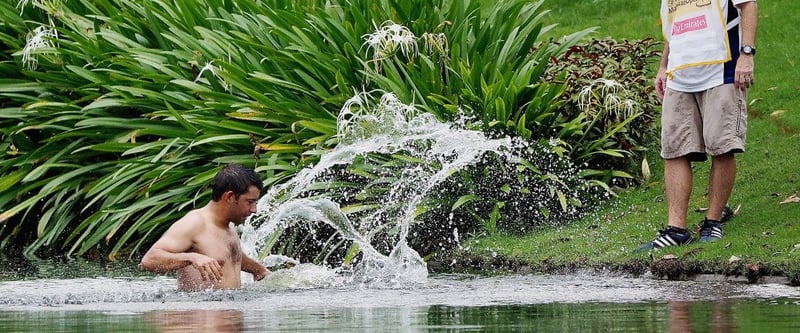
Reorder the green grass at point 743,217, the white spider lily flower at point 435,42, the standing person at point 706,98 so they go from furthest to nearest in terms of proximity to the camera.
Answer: the white spider lily flower at point 435,42
the standing person at point 706,98
the green grass at point 743,217

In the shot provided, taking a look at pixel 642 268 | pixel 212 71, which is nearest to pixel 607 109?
pixel 642 268

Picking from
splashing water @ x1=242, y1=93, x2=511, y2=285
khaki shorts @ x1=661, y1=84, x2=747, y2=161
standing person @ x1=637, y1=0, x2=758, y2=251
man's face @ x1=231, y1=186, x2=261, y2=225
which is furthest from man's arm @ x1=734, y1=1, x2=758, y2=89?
man's face @ x1=231, y1=186, x2=261, y2=225

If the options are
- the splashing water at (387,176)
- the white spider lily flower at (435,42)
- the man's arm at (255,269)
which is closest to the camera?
the man's arm at (255,269)

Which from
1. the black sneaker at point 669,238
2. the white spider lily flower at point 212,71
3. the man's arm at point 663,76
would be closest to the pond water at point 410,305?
the black sneaker at point 669,238

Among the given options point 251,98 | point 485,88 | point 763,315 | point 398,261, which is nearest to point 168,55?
point 251,98

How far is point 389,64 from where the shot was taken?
12133 millimetres

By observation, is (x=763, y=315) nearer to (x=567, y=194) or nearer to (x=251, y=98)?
(x=567, y=194)

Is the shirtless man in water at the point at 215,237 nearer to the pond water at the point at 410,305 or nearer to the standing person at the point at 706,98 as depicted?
the pond water at the point at 410,305

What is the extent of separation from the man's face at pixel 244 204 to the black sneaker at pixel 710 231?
294 centimetres

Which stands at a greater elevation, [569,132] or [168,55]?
[168,55]

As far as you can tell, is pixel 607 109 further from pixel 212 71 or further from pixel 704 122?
pixel 212 71

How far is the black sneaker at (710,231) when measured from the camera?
9719 millimetres

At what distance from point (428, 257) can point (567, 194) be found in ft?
4.24

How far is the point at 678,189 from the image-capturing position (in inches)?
391
